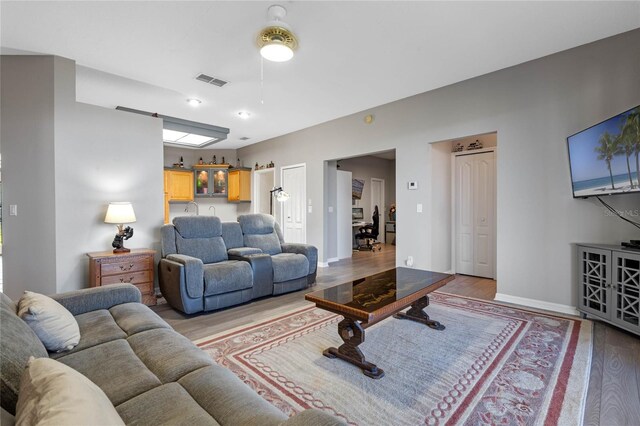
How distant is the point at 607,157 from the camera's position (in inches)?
105

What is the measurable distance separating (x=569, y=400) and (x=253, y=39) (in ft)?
12.1

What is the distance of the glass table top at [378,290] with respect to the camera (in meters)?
2.09

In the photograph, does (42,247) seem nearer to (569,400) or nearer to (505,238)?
(569,400)

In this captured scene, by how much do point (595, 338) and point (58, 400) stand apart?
352 cm

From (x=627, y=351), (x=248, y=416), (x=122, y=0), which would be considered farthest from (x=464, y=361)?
A: (x=122, y=0)

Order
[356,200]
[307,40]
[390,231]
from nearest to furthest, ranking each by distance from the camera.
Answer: [307,40] < [356,200] < [390,231]

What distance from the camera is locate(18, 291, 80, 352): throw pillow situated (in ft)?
4.67

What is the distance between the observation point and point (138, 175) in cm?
380

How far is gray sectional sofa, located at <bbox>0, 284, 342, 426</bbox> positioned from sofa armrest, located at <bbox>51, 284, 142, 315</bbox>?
0.61ft

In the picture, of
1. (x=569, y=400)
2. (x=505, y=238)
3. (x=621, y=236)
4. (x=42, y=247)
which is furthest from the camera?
(x=505, y=238)

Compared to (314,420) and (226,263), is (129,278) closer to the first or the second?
(226,263)

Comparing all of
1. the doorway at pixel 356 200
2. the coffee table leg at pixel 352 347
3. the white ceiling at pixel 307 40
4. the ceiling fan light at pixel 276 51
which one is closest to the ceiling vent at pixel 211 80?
the white ceiling at pixel 307 40

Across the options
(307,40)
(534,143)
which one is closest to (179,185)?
(307,40)

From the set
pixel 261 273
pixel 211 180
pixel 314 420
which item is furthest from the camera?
pixel 211 180
